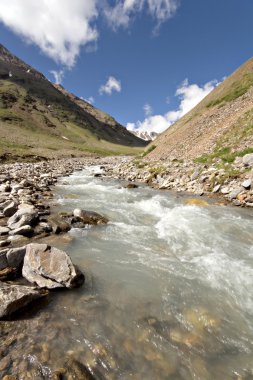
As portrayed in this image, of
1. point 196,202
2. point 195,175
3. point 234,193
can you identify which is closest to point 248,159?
point 234,193

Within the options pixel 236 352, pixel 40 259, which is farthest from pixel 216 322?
pixel 40 259

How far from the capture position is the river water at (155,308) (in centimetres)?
479

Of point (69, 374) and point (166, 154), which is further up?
point (166, 154)

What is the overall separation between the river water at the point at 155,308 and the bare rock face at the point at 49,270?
34 cm

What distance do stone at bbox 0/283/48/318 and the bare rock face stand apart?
2.03 feet

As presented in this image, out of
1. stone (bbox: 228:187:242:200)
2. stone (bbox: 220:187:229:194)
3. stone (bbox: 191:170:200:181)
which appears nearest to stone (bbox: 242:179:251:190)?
stone (bbox: 228:187:242:200)

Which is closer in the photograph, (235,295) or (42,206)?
(235,295)

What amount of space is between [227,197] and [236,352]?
12912mm

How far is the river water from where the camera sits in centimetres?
479

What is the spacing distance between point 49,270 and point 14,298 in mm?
1372

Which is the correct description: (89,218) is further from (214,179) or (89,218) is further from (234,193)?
(214,179)

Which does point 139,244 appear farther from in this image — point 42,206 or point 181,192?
point 181,192

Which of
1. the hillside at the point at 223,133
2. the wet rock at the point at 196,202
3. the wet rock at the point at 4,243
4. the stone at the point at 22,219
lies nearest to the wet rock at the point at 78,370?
the wet rock at the point at 4,243

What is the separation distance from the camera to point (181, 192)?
805 inches
